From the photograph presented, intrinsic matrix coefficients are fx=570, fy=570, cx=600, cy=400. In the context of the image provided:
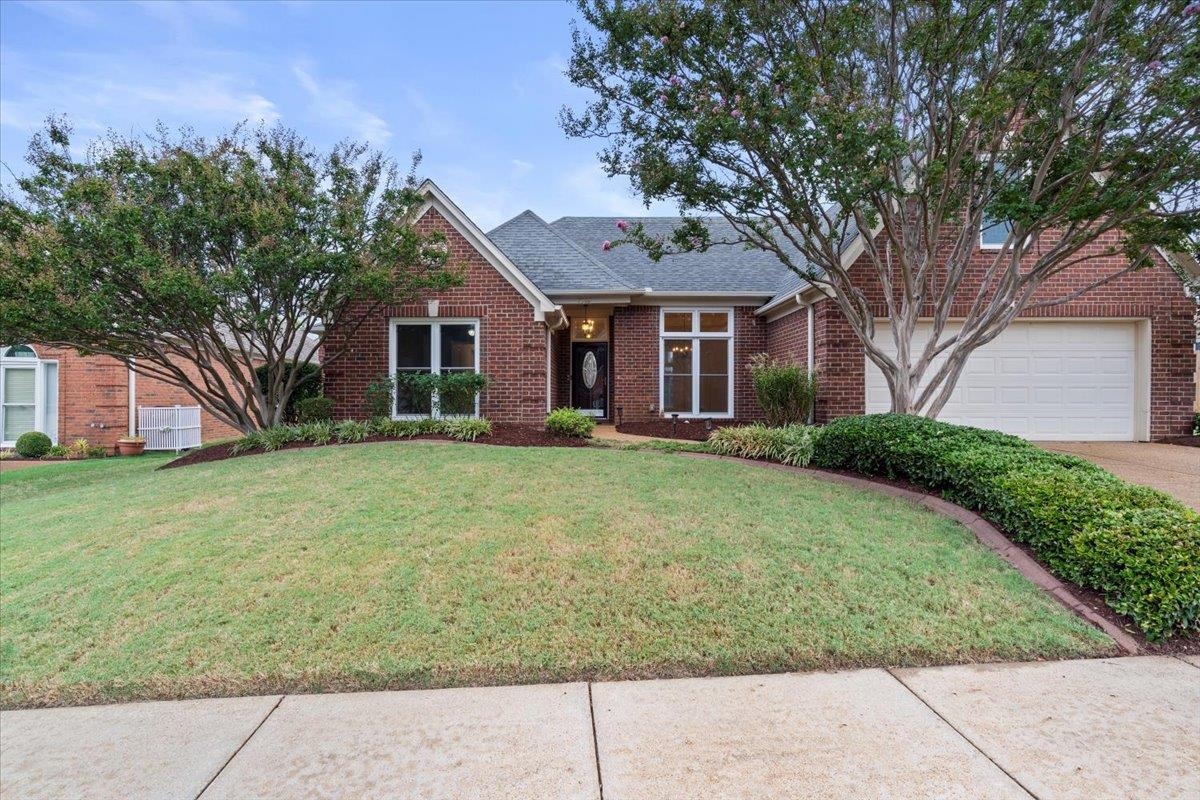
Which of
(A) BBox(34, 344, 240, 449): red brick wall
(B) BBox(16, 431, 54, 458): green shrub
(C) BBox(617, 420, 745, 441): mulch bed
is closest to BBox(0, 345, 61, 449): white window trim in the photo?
(A) BBox(34, 344, 240, 449): red brick wall

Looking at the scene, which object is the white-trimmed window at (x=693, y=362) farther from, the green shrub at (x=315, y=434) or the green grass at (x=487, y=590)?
the green grass at (x=487, y=590)

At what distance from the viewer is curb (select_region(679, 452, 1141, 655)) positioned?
353cm

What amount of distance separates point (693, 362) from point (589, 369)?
Answer: 2.77m

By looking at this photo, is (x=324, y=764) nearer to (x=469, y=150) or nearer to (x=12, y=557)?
A: (x=12, y=557)

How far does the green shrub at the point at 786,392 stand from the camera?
414 inches

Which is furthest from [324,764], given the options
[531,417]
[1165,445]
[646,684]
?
[1165,445]

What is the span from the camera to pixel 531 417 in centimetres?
1130

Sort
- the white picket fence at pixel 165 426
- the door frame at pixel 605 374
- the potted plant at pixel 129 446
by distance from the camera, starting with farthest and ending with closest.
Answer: the white picket fence at pixel 165 426 < the door frame at pixel 605 374 < the potted plant at pixel 129 446

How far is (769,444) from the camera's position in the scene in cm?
807

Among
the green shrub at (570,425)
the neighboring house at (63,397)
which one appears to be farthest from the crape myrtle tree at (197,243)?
the neighboring house at (63,397)

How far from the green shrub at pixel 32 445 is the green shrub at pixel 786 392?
54.4ft

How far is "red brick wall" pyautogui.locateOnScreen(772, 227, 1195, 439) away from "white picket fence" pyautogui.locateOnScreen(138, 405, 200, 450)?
52.7 ft

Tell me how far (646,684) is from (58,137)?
36.6ft

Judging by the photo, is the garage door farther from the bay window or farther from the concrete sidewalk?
the concrete sidewalk
